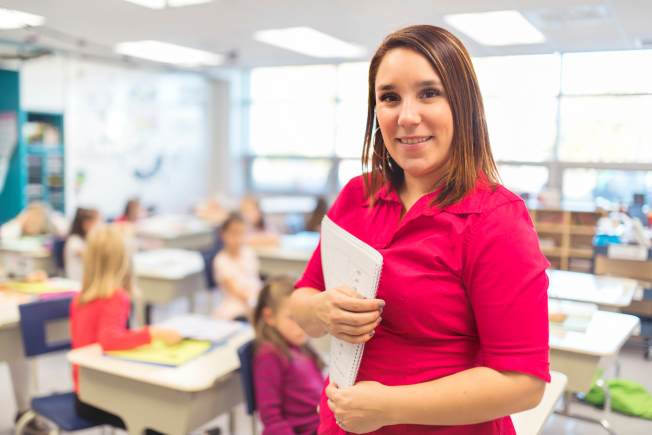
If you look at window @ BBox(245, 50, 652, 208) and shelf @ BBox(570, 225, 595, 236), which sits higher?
window @ BBox(245, 50, 652, 208)

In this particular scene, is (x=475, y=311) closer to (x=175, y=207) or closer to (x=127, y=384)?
(x=127, y=384)

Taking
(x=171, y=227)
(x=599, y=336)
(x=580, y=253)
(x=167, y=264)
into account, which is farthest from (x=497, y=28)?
(x=171, y=227)

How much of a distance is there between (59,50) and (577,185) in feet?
24.4

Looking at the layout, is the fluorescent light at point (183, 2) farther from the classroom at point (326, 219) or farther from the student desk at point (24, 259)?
the student desk at point (24, 259)

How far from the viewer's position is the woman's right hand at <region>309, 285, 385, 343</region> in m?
0.74

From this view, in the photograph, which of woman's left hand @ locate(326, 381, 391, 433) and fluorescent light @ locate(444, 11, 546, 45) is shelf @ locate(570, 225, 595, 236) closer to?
fluorescent light @ locate(444, 11, 546, 45)

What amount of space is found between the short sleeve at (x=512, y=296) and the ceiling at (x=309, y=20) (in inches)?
131

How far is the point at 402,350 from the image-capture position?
785 mm

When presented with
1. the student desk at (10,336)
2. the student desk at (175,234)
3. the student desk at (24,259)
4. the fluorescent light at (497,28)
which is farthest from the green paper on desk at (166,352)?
the fluorescent light at (497,28)

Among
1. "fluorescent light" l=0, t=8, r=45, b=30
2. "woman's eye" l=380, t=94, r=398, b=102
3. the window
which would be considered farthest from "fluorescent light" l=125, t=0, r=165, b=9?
"woman's eye" l=380, t=94, r=398, b=102

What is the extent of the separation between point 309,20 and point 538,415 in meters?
4.47

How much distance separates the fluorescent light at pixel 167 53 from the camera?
6.30 metres

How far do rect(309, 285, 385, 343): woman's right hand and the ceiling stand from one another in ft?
11.0

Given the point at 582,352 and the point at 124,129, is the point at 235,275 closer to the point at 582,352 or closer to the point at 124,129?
the point at 582,352
